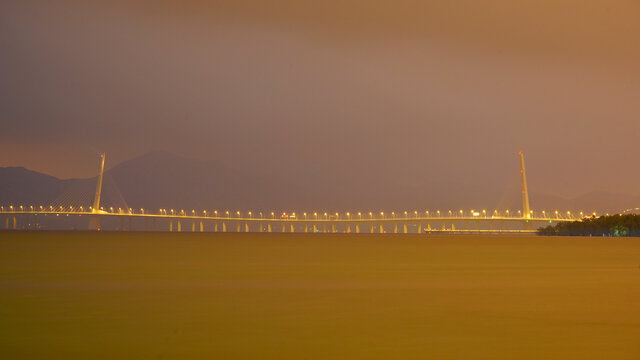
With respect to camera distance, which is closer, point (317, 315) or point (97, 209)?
point (317, 315)

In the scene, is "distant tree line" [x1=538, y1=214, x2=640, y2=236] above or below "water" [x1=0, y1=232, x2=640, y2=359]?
above

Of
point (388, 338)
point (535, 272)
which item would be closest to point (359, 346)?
point (388, 338)

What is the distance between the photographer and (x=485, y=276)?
1256 centimetres

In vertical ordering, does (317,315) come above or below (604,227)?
below

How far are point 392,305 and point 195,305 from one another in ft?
6.96

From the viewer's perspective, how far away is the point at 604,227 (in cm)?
6938

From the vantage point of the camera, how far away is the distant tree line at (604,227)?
64.5 m

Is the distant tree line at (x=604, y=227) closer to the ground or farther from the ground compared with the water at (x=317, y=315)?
farther from the ground

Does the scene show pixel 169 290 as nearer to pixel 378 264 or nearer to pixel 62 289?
pixel 62 289

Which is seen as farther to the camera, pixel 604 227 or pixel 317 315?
pixel 604 227

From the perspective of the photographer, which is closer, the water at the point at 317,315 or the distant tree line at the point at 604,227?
the water at the point at 317,315

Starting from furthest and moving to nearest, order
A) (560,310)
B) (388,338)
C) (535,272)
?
(535,272) → (560,310) → (388,338)

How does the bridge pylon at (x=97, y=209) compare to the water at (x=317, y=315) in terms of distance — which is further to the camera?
the bridge pylon at (x=97, y=209)

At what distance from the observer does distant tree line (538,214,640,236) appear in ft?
212
